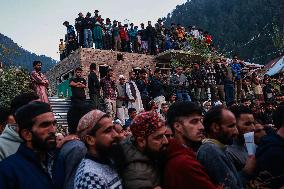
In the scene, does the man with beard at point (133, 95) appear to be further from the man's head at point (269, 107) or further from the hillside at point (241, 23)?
the hillside at point (241, 23)

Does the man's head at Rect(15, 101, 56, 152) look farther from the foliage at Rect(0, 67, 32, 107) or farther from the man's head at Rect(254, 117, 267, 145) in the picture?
the foliage at Rect(0, 67, 32, 107)

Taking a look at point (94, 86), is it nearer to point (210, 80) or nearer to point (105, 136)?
point (210, 80)

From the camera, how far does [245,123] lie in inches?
184

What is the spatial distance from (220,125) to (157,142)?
84 cm

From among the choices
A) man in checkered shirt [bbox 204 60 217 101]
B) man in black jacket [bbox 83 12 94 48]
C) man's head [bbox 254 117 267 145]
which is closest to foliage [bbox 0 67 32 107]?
man in black jacket [bbox 83 12 94 48]

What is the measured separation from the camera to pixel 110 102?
43.2ft

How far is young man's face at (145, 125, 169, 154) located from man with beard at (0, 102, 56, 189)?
741 mm

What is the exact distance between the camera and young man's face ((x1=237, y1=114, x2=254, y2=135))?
4.67 m

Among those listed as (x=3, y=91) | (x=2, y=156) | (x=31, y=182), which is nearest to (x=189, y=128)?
(x=31, y=182)

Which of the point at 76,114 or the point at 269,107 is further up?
the point at 76,114

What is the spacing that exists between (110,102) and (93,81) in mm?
964

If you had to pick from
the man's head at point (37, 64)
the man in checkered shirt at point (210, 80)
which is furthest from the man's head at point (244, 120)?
the man in checkered shirt at point (210, 80)

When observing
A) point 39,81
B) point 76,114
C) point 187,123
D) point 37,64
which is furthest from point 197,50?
point 187,123

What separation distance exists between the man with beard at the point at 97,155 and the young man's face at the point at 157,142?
267 mm
